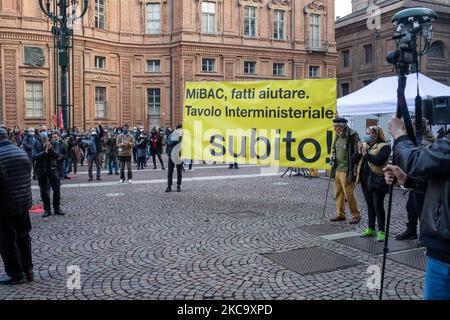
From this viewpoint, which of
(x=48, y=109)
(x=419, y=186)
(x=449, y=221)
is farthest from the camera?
(x=48, y=109)

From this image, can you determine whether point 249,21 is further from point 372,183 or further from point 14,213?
point 14,213

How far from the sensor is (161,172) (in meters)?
Result: 19.6

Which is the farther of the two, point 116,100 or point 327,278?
point 116,100

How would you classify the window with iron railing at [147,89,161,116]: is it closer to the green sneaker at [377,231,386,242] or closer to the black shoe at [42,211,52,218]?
the black shoe at [42,211,52,218]

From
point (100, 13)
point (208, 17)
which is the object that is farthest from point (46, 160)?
point (208, 17)

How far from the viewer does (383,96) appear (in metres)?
14.2

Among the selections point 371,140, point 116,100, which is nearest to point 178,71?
point 116,100

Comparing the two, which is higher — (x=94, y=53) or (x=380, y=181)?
(x=94, y=53)

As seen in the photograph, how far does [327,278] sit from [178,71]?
109 ft

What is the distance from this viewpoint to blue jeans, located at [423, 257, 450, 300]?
2.82 metres

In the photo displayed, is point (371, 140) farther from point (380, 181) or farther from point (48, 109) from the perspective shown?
point (48, 109)

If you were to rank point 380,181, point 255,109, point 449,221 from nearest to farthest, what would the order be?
point 449,221
point 380,181
point 255,109

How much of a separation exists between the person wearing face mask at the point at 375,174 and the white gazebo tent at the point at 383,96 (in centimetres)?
557

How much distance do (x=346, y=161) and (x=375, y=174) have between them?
1.20 m
